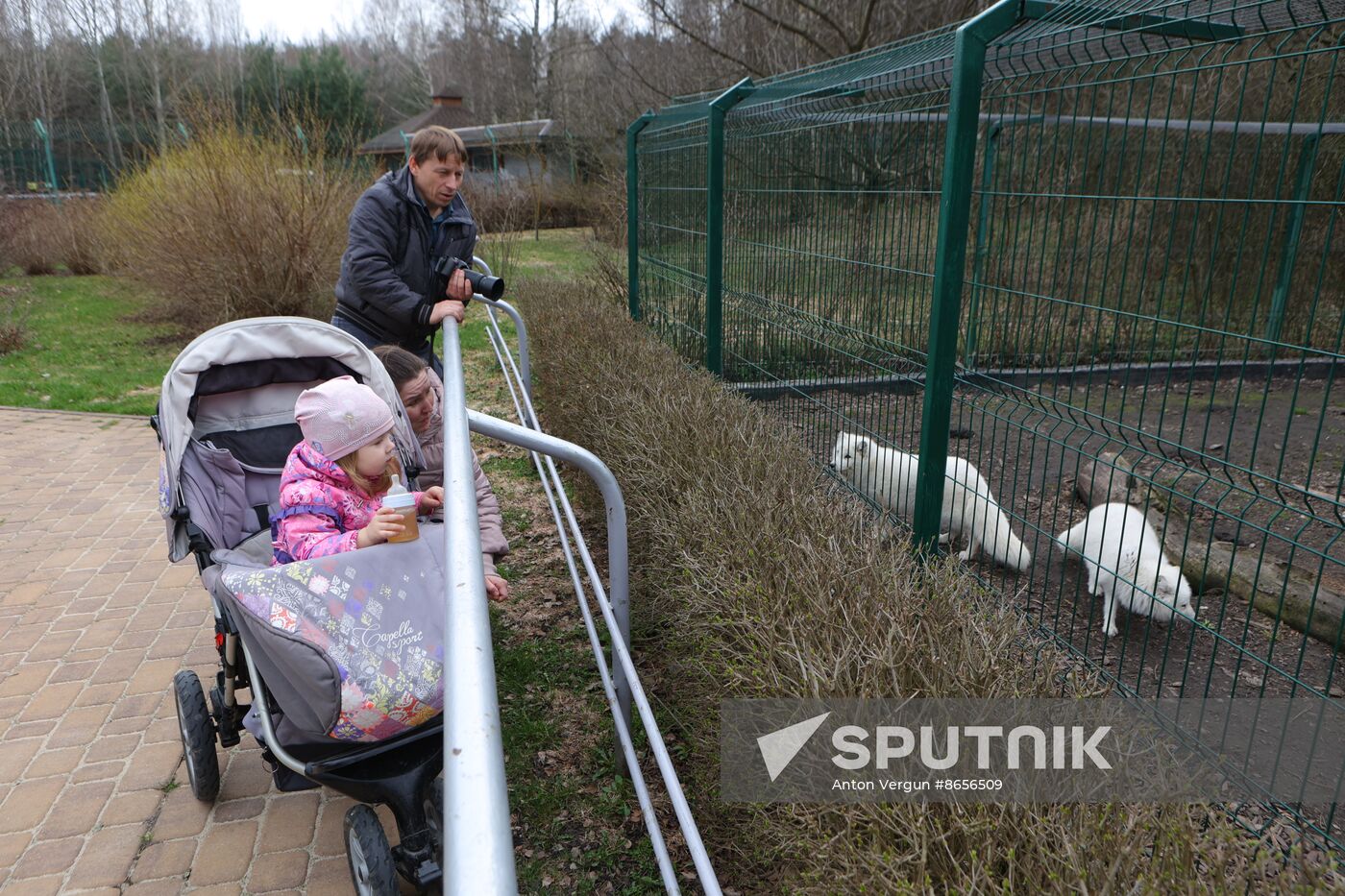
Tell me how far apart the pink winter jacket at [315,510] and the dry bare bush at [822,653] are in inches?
40.7

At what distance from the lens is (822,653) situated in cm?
221

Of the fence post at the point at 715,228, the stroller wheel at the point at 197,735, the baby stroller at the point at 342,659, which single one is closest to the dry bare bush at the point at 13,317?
the fence post at the point at 715,228

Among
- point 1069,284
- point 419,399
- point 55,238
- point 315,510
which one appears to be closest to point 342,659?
point 315,510

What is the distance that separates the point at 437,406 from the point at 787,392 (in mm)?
2636

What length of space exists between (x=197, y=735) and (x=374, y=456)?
3.97 ft

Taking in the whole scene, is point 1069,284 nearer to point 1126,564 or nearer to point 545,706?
point 1126,564

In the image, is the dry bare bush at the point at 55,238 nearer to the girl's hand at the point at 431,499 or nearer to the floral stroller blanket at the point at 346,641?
the girl's hand at the point at 431,499

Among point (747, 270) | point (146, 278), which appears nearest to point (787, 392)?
point (747, 270)

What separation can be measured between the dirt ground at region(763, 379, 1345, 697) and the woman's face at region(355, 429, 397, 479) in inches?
77.8

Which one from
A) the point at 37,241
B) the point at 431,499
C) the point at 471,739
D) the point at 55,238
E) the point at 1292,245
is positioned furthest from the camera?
the point at 55,238

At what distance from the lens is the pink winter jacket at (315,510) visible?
94.7 inches

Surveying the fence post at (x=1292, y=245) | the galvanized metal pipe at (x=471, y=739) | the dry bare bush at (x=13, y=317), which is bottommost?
the dry bare bush at (x=13, y=317)

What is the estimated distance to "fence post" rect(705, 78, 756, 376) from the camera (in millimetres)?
5734

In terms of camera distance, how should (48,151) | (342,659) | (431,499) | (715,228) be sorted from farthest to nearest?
(48,151)
(715,228)
(431,499)
(342,659)
